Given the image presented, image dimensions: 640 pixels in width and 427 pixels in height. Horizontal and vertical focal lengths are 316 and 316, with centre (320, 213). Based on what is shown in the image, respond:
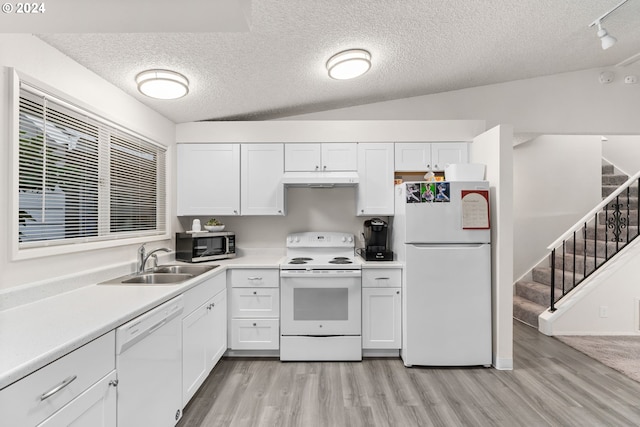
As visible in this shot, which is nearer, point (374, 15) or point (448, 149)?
point (374, 15)

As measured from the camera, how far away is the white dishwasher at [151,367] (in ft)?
4.69

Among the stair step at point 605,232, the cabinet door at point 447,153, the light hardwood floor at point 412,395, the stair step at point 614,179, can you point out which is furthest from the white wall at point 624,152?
the light hardwood floor at point 412,395

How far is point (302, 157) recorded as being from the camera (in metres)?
3.36

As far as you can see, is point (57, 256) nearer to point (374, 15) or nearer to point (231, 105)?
point (231, 105)

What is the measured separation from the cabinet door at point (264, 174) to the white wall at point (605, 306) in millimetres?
3383

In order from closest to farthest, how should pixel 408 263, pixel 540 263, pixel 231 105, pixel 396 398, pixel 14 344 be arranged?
pixel 14 344, pixel 396 398, pixel 408 263, pixel 231 105, pixel 540 263

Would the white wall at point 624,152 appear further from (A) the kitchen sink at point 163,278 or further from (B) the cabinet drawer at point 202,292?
(A) the kitchen sink at point 163,278

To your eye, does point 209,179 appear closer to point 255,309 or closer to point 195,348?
point 255,309

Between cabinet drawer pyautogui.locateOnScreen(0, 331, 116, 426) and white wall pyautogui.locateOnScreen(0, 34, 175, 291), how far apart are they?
715 millimetres

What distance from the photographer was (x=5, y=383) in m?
0.89

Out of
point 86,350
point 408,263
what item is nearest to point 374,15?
point 408,263

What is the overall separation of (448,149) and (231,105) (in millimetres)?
2290

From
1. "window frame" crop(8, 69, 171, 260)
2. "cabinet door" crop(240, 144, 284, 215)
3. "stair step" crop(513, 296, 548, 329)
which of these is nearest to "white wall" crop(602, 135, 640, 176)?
"stair step" crop(513, 296, 548, 329)

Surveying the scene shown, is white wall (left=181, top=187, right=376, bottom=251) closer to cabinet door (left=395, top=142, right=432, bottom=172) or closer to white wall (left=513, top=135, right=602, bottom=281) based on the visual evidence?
cabinet door (left=395, top=142, right=432, bottom=172)
